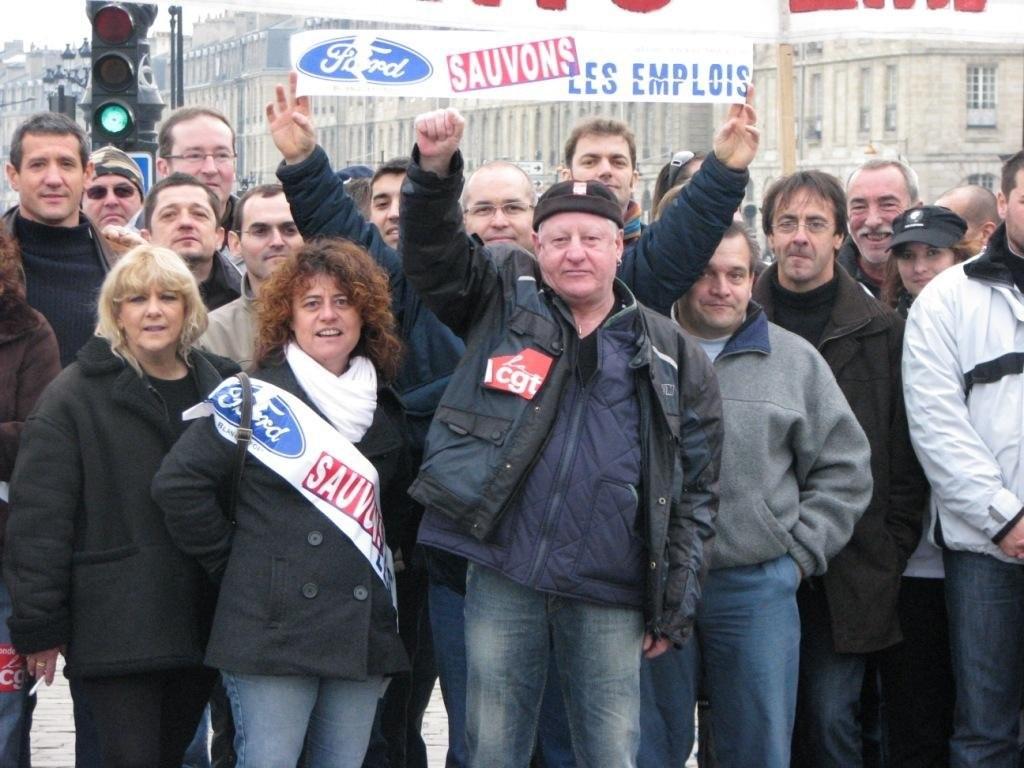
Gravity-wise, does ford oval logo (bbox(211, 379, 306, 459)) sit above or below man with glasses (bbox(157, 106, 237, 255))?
below

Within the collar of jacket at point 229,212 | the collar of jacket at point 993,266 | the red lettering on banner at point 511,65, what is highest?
the red lettering on banner at point 511,65

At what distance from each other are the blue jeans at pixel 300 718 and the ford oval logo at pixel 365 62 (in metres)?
4.69

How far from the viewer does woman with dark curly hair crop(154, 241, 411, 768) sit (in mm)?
5363

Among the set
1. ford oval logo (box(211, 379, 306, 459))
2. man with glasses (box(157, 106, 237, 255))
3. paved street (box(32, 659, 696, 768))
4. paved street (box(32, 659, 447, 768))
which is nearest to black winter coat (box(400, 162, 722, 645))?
ford oval logo (box(211, 379, 306, 459))

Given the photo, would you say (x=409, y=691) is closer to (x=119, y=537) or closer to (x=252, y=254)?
(x=119, y=537)

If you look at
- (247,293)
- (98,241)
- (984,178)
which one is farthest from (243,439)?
(984,178)

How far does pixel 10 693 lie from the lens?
575cm

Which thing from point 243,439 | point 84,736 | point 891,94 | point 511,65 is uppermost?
point 891,94

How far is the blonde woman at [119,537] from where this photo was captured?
5473 millimetres

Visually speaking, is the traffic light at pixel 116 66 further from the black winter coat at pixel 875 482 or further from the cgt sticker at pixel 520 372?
the cgt sticker at pixel 520 372

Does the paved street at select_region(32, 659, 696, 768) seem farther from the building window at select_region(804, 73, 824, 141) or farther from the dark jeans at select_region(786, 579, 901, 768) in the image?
the building window at select_region(804, 73, 824, 141)

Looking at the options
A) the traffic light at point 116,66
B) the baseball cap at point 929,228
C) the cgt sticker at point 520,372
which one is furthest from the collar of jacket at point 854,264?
the traffic light at point 116,66

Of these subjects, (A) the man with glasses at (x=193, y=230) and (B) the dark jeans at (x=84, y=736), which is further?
(A) the man with glasses at (x=193, y=230)

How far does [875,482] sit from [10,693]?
277cm
